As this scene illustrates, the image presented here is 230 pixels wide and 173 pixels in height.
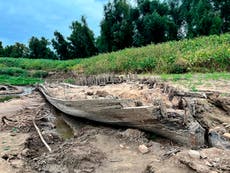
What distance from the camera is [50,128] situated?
31.1ft

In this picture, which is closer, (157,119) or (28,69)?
(157,119)

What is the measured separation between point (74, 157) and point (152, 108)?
1488 millimetres

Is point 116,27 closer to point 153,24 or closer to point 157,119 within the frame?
point 153,24

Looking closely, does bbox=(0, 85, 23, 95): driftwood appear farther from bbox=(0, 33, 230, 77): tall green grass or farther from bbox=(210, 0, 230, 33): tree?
bbox=(210, 0, 230, 33): tree

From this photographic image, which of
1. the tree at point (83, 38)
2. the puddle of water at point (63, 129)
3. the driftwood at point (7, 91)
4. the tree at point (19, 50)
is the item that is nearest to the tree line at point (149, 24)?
the tree at point (83, 38)

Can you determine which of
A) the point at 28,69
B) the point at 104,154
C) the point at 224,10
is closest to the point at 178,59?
the point at 104,154

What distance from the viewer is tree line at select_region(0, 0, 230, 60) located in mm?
30156

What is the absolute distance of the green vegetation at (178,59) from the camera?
1555 centimetres

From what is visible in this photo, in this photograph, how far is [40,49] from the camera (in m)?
51.6

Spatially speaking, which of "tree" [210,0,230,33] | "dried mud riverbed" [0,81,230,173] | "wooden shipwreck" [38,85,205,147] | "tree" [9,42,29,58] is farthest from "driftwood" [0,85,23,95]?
"tree" [9,42,29,58]

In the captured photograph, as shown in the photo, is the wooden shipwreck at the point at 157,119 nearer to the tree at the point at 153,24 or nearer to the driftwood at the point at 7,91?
the driftwood at the point at 7,91

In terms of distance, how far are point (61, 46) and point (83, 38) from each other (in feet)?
15.0

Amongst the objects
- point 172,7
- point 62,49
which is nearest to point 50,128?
point 172,7

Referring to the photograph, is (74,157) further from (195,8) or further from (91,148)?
(195,8)
